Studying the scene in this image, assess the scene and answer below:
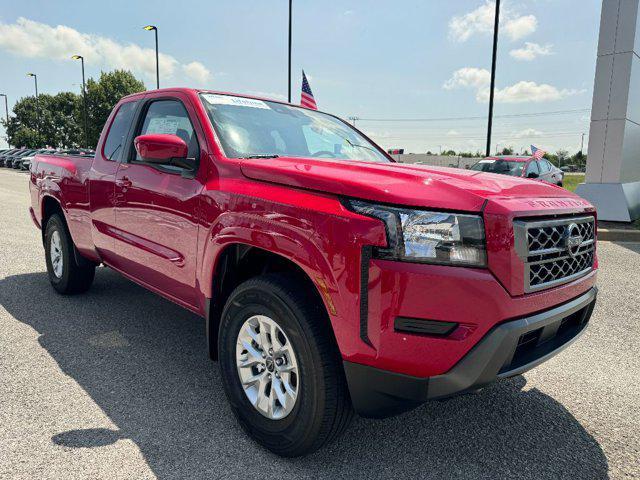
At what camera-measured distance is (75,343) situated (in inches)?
146

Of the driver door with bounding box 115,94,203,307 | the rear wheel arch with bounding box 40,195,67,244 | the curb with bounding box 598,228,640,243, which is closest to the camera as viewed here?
the driver door with bounding box 115,94,203,307

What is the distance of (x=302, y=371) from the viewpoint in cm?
217

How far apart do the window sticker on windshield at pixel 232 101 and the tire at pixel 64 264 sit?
238 centimetres

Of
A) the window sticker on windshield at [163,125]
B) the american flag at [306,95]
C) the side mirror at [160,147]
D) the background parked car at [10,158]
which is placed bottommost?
the background parked car at [10,158]

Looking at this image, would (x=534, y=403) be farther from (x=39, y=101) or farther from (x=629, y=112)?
(x=39, y=101)

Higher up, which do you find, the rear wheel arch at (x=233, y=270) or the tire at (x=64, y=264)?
the rear wheel arch at (x=233, y=270)

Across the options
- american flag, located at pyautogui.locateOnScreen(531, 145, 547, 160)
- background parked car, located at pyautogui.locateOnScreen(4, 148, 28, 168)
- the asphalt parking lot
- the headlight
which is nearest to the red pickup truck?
the headlight

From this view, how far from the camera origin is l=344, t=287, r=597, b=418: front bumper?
1888 mm

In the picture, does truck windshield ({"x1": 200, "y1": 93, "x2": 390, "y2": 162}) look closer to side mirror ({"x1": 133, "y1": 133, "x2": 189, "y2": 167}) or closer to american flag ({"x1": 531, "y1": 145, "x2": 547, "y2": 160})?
side mirror ({"x1": 133, "y1": 133, "x2": 189, "y2": 167})

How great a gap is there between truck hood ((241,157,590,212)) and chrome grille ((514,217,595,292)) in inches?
3.4

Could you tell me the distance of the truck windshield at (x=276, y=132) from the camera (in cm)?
299

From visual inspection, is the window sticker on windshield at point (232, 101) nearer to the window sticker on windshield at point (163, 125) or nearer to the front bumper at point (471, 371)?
the window sticker on windshield at point (163, 125)

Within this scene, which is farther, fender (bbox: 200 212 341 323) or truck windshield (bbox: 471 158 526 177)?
truck windshield (bbox: 471 158 526 177)

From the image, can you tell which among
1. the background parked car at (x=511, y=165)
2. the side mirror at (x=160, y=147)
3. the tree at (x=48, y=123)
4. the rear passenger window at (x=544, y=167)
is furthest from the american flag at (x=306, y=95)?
the tree at (x=48, y=123)
